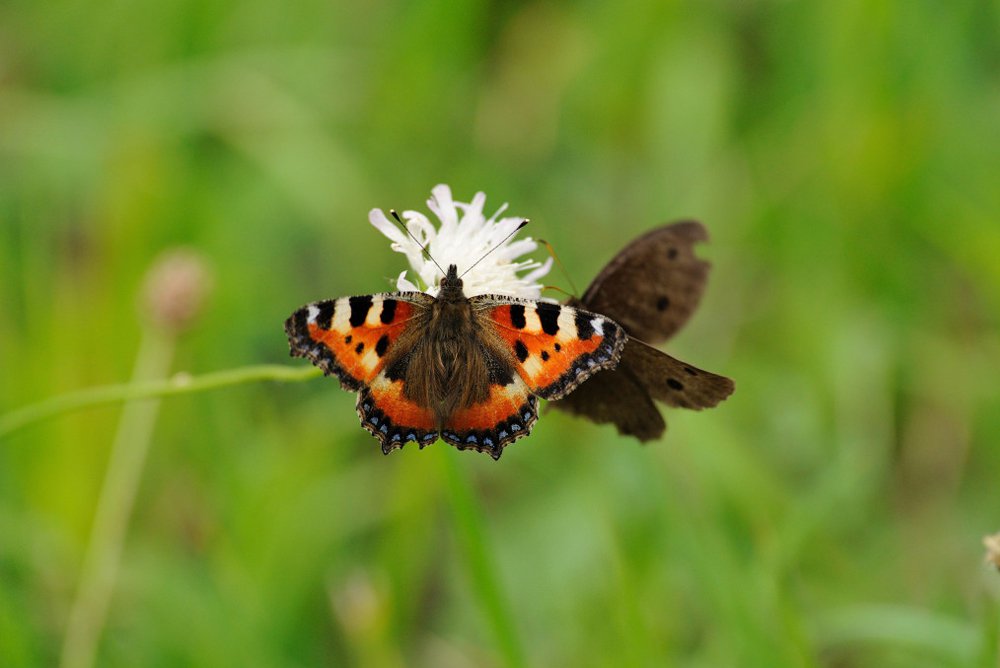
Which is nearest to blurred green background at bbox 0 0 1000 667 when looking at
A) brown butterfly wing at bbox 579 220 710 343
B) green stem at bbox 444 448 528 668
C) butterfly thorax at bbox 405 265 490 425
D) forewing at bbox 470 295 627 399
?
green stem at bbox 444 448 528 668

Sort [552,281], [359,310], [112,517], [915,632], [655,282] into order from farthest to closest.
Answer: [552,281]
[112,517]
[915,632]
[655,282]
[359,310]

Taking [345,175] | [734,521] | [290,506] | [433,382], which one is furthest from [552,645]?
[345,175]

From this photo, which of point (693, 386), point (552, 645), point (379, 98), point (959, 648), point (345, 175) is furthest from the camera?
point (379, 98)

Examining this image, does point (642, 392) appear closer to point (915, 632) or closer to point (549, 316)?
point (549, 316)

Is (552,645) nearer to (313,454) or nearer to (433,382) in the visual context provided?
(313,454)

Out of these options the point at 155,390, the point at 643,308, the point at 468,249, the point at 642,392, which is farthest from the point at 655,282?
the point at 155,390

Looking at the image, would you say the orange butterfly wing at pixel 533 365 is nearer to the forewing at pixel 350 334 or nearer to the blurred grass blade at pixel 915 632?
the forewing at pixel 350 334
